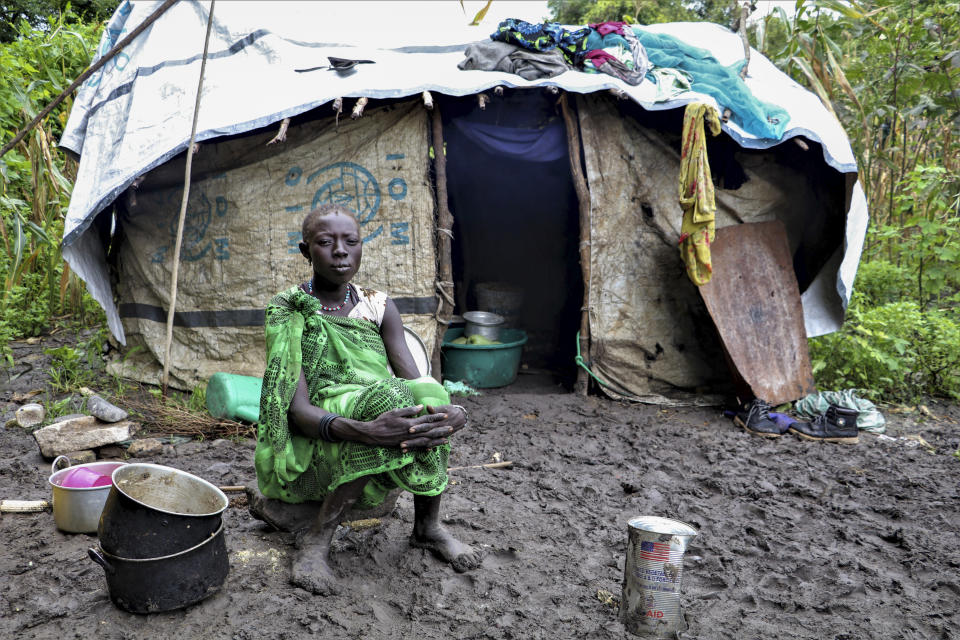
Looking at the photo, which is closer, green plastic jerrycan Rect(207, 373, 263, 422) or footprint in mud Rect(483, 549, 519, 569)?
footprint in mud Rect(483, 549, 519, 569)

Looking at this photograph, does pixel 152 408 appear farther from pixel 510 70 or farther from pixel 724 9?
pixel 724 9

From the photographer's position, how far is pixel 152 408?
4102 mm

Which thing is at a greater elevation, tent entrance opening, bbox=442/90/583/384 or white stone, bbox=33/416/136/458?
tent entrance opening, bbox=442/90/583/384

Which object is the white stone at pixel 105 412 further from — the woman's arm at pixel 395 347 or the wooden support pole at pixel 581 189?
the wooden support pole at pixel 581 189

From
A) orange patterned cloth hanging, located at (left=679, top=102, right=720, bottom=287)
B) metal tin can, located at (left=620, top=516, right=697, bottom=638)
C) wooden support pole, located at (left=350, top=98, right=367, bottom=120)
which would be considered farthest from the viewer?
orange patterned cloth hanging, located at (left=679, top=102, right=720, bottom=287)

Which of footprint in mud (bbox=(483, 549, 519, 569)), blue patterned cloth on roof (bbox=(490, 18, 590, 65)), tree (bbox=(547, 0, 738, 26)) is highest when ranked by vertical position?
tree (bbox=(547, 0, 738, 26))

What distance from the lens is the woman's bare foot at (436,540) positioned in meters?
2.37

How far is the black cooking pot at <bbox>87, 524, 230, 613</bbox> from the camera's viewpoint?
1.95 m

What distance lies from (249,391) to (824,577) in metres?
3.23

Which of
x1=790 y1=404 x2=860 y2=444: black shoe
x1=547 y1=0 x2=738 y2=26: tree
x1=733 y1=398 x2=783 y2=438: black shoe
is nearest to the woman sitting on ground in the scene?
x1=733 y1=398 x2=783 y2=438: black shoe

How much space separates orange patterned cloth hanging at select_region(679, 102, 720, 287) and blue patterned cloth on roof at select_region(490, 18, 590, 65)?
950 millimetres

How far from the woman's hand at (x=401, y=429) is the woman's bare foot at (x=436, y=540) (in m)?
0.38

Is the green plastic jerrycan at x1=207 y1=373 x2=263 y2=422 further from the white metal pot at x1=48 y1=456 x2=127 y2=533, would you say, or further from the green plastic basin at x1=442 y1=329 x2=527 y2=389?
the green plastic basin at x1=442 y1=329 x2=527 y2=389

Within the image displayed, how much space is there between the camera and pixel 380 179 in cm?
458
